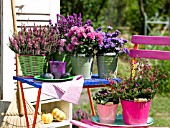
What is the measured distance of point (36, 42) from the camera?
335 cm

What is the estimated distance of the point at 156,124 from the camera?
229 inches

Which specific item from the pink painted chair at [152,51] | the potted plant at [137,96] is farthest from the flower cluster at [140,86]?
the pink painted chair at [152,51]

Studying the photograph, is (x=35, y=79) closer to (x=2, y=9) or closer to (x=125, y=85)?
(x=125, y=85)

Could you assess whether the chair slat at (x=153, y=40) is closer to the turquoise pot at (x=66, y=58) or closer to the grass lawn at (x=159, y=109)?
the turquoise pot at (x=66, y=58)

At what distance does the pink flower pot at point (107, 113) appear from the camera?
3203mm

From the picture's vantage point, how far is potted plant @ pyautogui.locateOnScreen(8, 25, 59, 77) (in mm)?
3361

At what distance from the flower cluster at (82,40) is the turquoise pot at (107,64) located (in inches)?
4.1

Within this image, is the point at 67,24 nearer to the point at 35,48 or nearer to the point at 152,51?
the point at 35,48

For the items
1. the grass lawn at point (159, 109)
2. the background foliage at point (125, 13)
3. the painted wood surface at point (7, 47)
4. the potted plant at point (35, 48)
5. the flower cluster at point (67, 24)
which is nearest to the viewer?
→ the potted plant at point (35, 48)

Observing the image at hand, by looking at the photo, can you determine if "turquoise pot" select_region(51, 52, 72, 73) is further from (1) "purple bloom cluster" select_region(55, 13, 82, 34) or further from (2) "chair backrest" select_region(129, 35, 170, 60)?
(2) "chair backrest" select_region(129, 35, 170, 60)

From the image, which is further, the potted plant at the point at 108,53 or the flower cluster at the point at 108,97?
the potted plant at the point at 108,53

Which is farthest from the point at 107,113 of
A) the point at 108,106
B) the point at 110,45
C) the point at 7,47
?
the point at 7,47

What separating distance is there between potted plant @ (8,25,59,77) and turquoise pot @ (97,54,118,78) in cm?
34

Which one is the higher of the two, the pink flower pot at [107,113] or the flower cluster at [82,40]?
the flower cluster at [82,40]
